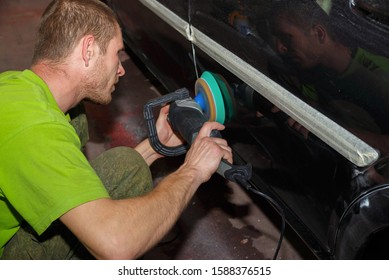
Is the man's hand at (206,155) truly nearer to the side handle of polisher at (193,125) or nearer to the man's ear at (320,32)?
the side handle of polisher at (193,125)

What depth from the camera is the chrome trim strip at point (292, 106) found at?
122 centimetres

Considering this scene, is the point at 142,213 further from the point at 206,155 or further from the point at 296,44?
the point at 296,44

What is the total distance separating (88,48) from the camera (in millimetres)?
1471

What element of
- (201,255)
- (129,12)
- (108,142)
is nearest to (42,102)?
(201,255)

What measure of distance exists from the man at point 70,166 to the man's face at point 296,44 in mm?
326

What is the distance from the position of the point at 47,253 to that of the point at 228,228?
939mm

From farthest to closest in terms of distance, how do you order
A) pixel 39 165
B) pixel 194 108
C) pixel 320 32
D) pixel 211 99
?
pixel 211 99 < pixel 194 108 < pixel 320 32 < pixel 39 165

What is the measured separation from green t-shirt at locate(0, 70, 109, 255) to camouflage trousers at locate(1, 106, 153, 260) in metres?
0.29

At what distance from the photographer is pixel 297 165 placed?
1.48m

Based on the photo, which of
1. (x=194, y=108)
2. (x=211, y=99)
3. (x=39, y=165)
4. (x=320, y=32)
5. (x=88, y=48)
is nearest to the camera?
(x=39, y=165)

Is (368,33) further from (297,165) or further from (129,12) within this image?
(129,12)

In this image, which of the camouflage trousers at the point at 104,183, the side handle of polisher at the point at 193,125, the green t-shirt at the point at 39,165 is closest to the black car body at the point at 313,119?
the side handle of polisher at the point at 193,125

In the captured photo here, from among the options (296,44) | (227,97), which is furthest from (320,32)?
(227,97)

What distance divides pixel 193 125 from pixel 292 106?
1.12ft
